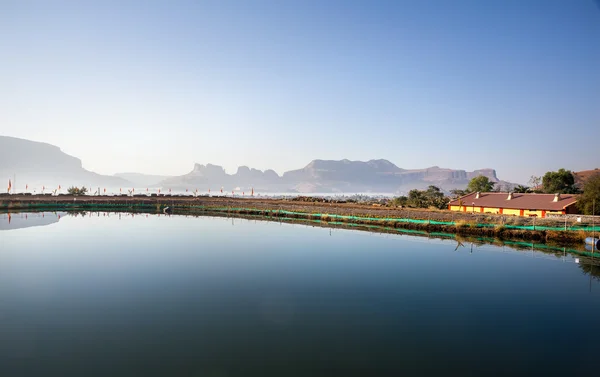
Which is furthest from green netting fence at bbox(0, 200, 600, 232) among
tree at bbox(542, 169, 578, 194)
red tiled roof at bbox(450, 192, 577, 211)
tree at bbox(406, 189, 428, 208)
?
tree at bbox(542, 169, 578, 194)

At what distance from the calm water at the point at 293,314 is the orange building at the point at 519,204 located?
21351 mm

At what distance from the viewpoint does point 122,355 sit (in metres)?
10.2

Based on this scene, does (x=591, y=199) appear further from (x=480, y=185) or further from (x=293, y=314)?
(x=480, y=185)

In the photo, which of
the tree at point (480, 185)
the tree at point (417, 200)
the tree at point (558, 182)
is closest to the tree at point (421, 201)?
the tree at point (417, 200)

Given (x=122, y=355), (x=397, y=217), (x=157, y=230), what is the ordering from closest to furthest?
(x=122, y=355) < (x=157, y=230) < (x=397, y=217)

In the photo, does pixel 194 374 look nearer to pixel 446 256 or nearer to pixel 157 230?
pixel 446 256

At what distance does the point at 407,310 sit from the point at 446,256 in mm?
13408

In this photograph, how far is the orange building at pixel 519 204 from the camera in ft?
145

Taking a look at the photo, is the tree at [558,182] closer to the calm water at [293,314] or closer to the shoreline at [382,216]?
the shoreline at [382,216]

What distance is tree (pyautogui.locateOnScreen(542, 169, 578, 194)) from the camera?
7769 cm

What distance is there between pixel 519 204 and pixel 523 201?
3.78 feet

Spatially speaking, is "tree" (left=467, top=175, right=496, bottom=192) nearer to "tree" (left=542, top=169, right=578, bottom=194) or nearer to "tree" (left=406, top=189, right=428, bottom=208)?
"tree" (left=542, top=169, right=578, bottom=194)

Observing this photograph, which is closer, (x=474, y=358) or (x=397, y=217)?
(x=474, y=358)

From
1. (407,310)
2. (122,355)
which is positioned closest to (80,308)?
(122,355)
